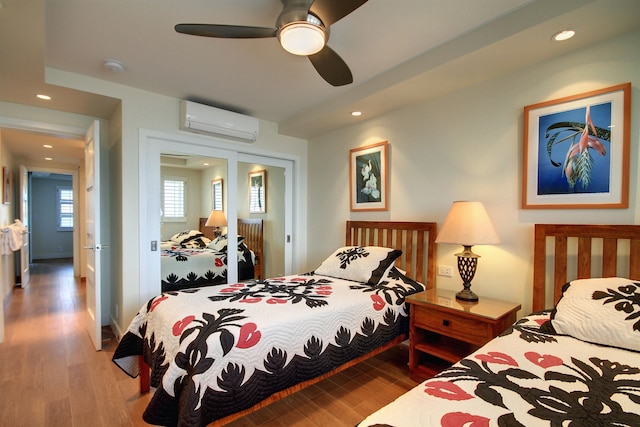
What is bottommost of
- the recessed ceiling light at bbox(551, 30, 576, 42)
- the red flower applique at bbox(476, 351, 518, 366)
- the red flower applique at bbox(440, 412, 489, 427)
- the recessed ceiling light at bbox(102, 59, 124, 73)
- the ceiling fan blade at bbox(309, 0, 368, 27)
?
the red flower applique at bbox(476, 351, 518, 366)

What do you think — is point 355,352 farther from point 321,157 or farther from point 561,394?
point 321,157

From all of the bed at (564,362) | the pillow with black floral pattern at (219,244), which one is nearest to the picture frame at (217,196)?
the pillow with black floral pattern at (219,244)

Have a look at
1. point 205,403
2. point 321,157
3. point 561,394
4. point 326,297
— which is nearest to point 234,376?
point 205,403

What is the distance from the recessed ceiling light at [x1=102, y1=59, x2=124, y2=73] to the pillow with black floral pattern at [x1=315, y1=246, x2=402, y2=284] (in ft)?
7.77

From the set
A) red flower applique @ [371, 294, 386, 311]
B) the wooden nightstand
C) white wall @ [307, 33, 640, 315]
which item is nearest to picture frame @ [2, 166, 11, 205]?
white wall @ [307, 33, 640, 315]

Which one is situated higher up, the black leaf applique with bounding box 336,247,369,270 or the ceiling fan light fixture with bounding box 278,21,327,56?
the ceiling fan light fixture with bounding box 278,21,327,56

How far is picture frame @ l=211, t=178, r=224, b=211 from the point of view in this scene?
3.34 m

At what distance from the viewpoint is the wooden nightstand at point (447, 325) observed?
73.8 inches

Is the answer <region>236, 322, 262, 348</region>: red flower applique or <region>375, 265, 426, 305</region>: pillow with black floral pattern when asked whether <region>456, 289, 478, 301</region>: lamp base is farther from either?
<region>236, 322, 262, 348</region>: red flower applique

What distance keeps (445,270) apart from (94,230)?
10.2ft

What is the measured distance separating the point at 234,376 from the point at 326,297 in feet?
2.69

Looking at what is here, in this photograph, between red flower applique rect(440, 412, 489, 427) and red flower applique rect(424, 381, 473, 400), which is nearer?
red flower applique rect(440, 412, 489, 427)

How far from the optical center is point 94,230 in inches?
106

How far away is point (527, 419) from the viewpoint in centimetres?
83
